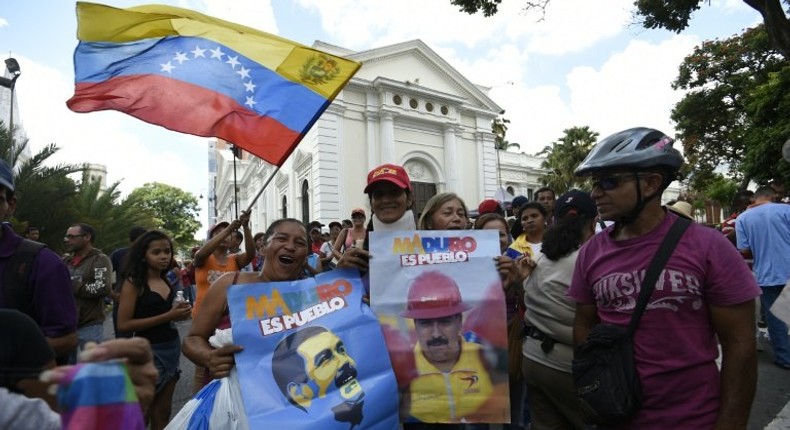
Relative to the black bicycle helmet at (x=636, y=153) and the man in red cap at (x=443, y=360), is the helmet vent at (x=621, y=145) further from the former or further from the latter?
the man in red cap at (x=443, y=360)

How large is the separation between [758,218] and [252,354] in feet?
21.2

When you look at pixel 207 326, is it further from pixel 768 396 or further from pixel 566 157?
pixel 566 157

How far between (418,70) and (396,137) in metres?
4.21

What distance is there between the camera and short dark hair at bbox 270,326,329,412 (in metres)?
1.96

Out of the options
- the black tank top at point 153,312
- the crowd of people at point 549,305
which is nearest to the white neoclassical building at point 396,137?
the black tank top at point 153,312

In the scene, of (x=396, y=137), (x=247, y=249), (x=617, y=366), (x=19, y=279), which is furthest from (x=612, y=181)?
(x=396, y=137)

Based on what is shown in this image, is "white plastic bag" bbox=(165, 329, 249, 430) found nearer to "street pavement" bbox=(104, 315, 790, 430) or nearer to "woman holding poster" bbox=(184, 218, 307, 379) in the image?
"woman holding poster" bbox=(184, 218, 307, 379)

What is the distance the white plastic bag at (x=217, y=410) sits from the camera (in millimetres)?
1897

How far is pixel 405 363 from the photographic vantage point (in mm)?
2166

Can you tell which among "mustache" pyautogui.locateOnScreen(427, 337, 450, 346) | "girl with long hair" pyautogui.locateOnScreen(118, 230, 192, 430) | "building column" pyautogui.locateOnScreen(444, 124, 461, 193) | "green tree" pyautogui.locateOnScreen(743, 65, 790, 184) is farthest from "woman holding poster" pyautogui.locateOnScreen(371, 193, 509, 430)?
"building column" pyautogui.locateOnScreen(444, 124, 461, 193)

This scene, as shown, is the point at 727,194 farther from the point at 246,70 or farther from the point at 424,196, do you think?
the point at 246,70

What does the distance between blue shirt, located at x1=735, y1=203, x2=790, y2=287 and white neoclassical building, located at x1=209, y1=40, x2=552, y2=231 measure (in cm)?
1611

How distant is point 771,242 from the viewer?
18.5ft

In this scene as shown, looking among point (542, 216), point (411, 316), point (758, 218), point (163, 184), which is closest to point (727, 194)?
point (758, 218)
